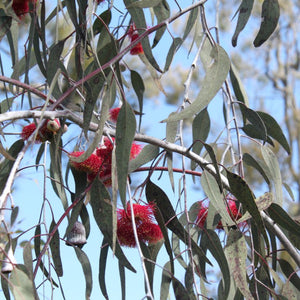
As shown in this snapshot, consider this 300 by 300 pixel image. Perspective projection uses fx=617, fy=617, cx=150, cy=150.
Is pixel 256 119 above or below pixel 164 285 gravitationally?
above

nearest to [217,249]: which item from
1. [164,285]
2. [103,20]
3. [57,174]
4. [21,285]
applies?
[164,285]

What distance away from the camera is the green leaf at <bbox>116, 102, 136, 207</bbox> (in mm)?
944

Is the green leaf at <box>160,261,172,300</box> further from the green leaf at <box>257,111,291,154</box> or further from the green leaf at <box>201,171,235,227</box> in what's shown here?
the green leaf at <box>257,111,291,154</box>

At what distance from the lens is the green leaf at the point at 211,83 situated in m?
0.97

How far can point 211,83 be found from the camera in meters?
1.05

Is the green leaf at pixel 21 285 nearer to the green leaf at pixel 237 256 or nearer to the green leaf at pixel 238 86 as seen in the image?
the green leaf at pixel 237 256

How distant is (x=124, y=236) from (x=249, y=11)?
1.84ft

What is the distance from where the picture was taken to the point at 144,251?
1.26 m

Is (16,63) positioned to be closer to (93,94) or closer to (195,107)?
(93,94)

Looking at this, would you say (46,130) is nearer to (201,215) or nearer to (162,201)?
(162,201)

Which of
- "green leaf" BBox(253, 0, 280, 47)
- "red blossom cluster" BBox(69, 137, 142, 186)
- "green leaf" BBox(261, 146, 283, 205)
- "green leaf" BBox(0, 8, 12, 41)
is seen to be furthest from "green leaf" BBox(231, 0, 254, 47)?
"green leaf" BBox(0, 8, 12, 41)

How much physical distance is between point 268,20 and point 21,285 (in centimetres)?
82

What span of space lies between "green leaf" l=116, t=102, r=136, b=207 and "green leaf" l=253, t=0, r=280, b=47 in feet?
1.44

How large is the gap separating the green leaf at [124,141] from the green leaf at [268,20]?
1.44 feet
